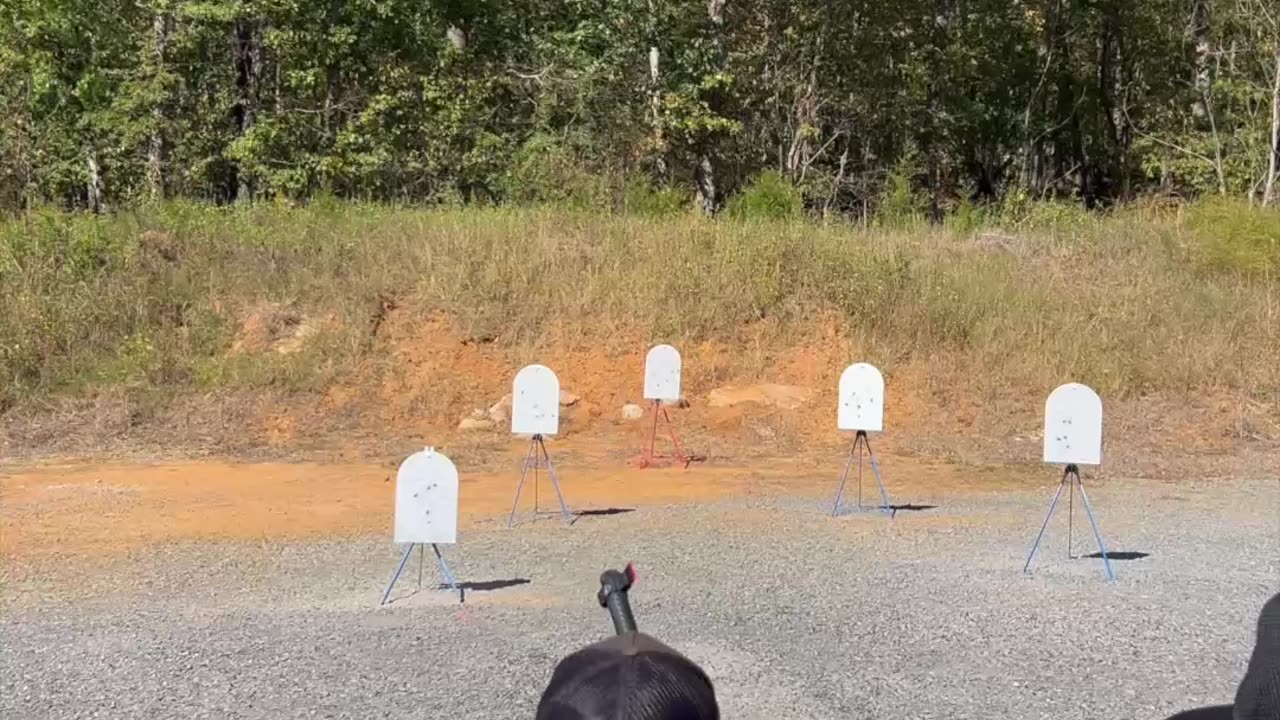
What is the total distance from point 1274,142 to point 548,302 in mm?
15602

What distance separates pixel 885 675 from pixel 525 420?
465 centimetres

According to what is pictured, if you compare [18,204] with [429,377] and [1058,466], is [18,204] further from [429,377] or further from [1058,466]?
[1058,466]

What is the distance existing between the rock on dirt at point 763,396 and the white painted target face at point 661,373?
8.07ft

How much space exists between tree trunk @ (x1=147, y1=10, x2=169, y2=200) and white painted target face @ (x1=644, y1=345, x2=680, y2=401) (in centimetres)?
1372

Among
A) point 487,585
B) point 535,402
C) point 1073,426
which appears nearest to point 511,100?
point 535,402

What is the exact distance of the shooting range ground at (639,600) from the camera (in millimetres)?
4812

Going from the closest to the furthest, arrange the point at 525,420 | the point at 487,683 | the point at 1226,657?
the point at 487,683 < the point at 1226,657 < the point at 525,420

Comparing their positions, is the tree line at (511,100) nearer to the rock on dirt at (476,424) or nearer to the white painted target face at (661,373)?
the rock on dirt at (476,424)

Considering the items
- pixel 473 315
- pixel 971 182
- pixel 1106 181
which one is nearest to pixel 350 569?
pixel 473 315

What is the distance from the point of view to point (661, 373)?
11.2 meters

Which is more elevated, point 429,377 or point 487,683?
point 429,377

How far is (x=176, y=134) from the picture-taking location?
2162 cm

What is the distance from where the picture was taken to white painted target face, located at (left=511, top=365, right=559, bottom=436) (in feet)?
29.7

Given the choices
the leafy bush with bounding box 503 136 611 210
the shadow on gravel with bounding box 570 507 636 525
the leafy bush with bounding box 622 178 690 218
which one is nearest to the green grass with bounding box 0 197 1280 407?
the leafy bush with bounding box 622 178 690 218
